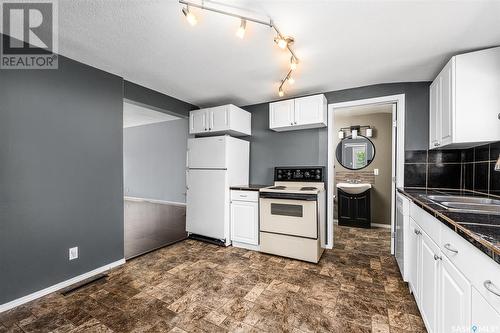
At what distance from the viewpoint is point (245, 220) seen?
3.25m

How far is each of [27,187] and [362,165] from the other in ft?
16.9

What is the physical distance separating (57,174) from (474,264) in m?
3.12

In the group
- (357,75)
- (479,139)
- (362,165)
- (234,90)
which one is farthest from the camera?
(362,165)

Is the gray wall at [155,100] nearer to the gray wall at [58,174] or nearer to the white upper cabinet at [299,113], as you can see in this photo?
the gray wall at [58,174]

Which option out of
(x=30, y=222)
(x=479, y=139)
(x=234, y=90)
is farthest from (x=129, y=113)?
(x=479, y=139)

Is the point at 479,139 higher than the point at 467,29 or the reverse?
the reverse

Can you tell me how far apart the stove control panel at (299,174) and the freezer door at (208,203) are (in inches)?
34.6

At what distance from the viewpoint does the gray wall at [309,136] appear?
2766 millimetres

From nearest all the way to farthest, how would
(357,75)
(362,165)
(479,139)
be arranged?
(479,139)
(357,75)
(362,165)

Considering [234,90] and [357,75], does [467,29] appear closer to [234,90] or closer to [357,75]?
[357,75]

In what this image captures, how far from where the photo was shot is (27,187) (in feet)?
6.49

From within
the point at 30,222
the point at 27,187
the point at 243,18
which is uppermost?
the point at 243,18

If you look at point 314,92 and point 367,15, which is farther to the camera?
point 314,92

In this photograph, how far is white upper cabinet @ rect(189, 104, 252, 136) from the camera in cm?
341
